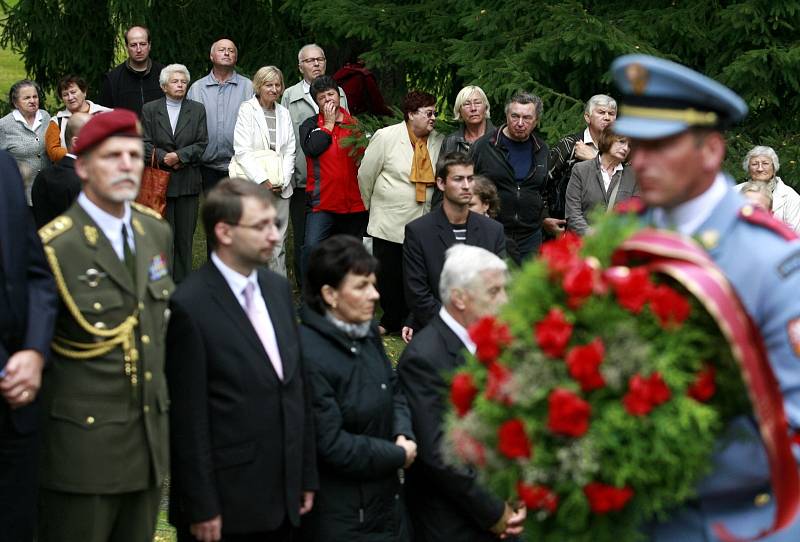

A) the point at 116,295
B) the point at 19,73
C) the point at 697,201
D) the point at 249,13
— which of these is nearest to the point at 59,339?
the point at 116,295

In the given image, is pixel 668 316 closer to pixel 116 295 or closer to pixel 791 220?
pixel 116 295

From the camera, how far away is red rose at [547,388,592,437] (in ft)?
10.4

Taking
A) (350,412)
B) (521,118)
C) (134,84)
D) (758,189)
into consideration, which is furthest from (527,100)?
(350,412)

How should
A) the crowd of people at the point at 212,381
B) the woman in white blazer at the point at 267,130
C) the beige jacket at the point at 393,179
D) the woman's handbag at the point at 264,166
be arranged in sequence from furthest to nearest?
the woman in white blazer at the point at 267,130 < the woman's handbag at the point at 264,166 < the beige jacket at the point at 393,179 < the crowd of people at the point at 212,381

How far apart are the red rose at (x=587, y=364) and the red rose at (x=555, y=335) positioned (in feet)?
0.12

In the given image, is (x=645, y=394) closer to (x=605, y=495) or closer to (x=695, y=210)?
(x=605, y=495)

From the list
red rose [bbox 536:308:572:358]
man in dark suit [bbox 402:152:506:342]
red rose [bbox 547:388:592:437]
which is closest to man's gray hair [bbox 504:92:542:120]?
man in dark suit [bbox 402:152:506:342]

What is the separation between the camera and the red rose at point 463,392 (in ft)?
11.6

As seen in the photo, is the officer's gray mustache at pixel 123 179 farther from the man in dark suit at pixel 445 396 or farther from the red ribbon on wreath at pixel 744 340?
the red ribbon on wreath at pixel 744 340

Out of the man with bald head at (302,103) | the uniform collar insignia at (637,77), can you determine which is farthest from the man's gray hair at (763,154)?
the uniform collar insignia at (637,77)

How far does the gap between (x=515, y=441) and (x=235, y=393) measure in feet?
6.05

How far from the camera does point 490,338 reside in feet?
11.3

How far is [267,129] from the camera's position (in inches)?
449

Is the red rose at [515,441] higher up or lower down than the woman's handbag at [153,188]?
higher up
